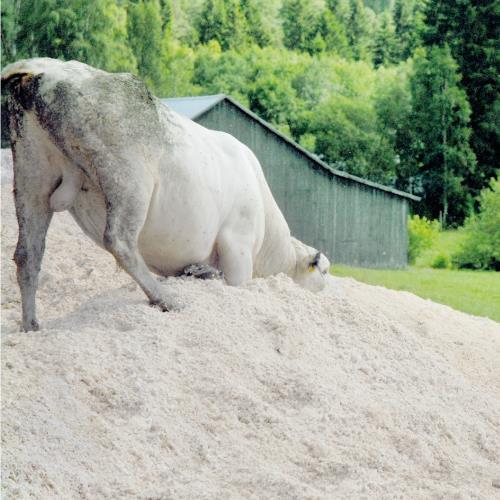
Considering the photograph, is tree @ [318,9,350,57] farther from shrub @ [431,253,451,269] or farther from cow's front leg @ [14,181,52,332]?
cow's front leg @ [14,181,52,332]

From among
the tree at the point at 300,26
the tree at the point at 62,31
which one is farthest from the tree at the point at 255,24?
the tree at the point at 62,31

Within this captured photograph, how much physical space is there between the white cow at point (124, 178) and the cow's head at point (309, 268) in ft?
3.74

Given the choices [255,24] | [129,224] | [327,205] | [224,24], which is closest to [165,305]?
[129,224]

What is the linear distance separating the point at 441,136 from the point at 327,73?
58.3 ft

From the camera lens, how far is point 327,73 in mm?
55781

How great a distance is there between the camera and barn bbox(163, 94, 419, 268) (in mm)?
17859

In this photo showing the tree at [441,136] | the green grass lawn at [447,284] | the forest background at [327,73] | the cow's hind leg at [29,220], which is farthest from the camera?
the tree at [441,136]

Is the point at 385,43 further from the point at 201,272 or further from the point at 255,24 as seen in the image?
the point at 201,272

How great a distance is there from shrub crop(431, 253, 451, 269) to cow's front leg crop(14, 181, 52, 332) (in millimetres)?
17092

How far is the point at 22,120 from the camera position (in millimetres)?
6531

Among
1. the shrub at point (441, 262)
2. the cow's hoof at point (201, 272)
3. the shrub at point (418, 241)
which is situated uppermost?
the cow's hoof at point (201, 272)

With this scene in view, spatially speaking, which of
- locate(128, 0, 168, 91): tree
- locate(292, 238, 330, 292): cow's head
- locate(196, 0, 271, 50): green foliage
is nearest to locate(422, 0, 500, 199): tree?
locate(128, 0, 168, 91): tree

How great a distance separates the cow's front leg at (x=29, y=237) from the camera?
6.73 m

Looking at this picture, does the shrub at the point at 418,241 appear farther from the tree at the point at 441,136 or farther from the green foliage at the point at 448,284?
the tree at the point at 441,136
